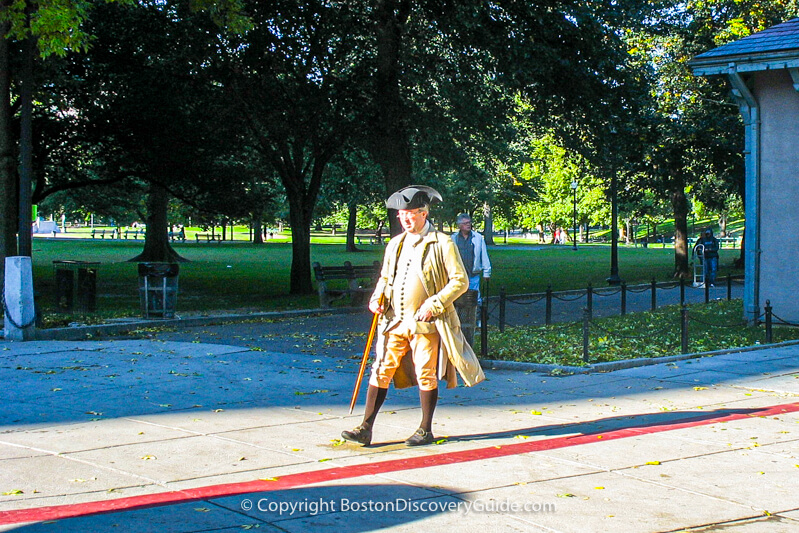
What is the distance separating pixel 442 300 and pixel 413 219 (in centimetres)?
66

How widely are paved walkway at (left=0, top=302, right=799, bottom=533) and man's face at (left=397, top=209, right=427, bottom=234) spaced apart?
1639mm

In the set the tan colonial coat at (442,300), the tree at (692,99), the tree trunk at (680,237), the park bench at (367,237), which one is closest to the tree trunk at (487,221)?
the park bench at (367,237)

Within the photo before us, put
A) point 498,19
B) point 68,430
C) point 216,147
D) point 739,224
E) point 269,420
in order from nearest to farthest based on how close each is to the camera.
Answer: point 68,430 < point 269,420 < point 498,19 < point 216,147 < point 739,224

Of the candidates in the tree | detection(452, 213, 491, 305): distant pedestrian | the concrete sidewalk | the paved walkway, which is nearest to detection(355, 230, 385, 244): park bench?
the tree

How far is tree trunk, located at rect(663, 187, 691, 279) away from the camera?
3575 centimetres

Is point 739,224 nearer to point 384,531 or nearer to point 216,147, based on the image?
point 216,147

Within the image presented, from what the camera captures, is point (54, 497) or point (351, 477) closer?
point (54, 497)

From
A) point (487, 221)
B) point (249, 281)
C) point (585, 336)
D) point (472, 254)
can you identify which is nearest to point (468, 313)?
point (585, 336)

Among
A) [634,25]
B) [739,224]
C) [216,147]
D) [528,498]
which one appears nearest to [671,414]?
[528,498]

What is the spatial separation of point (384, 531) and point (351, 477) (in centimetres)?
119

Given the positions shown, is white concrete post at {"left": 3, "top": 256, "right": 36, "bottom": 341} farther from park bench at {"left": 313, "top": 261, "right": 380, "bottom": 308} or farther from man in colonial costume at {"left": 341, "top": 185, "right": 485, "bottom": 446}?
man in colonial costume at {"left": 341, "top": 185, "right": 485, "bottom": 446}

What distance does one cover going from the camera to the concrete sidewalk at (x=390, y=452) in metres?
5.48

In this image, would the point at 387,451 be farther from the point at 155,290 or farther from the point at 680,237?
the point at 680,237

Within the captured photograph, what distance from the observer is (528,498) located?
5.82 m
